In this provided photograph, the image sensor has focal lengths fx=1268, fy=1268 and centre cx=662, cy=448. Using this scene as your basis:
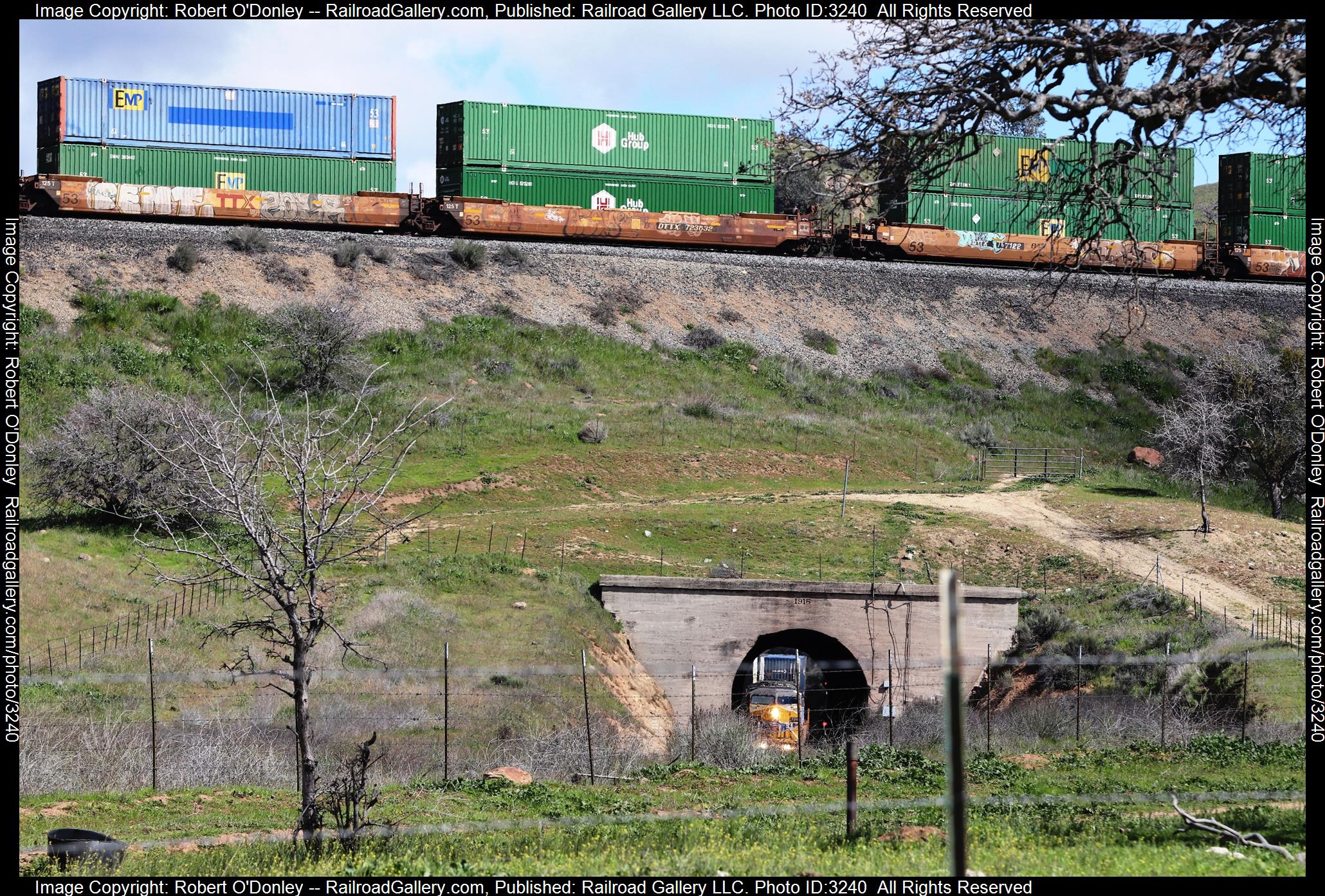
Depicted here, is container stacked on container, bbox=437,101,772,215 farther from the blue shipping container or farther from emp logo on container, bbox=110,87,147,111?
emp logo on container, bbox=110,87,147,111

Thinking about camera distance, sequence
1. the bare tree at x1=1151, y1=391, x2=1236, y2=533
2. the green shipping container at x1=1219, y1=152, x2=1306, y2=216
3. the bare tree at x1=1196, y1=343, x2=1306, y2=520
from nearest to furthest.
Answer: the bare tree at x1=1151, y1=391, x2=1236, y2=533 < the bare tree at x1=1196, y1=343, x2=1306, y2=520 < the green shipping container at x1=1219, y1=152, x2=1306, y2=216

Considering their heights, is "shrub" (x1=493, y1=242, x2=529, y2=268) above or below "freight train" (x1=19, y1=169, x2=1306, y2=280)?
below

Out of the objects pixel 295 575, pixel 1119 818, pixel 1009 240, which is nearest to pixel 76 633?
pixel 295 575

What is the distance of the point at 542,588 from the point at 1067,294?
134 ft

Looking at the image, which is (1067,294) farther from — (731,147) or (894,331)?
(731,147)

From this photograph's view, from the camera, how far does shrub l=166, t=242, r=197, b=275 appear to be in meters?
45.2

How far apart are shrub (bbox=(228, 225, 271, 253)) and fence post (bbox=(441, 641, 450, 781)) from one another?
29.8 meters

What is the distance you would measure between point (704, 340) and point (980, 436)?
1153 centimetres

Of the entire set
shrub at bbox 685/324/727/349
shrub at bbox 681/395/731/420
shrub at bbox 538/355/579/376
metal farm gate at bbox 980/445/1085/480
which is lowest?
metal farm gate at bbox 980/445/1085/480

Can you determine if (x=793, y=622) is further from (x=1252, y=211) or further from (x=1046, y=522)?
(x=1252, y=211)

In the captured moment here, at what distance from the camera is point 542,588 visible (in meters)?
25.3

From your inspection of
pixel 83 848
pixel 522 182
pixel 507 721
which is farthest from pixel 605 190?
pixel 83 848

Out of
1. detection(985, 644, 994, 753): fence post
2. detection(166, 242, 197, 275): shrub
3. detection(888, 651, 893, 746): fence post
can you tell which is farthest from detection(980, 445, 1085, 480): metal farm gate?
detection(166, 242, 197, 275): shrub

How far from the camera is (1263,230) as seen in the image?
2370 inches
